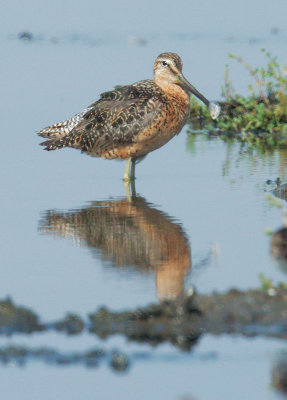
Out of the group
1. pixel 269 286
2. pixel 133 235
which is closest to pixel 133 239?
pixel 133 235

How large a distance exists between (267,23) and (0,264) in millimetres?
23796

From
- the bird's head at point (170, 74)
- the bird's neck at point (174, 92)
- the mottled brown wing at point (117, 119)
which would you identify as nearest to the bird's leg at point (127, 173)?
the mottled brown wing at point (117, 119)

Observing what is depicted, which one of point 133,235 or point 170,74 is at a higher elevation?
point 170,74

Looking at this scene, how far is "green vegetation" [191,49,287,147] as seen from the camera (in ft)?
Answer: 50.8

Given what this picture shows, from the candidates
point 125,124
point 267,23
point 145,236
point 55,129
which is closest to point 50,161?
point 55,129

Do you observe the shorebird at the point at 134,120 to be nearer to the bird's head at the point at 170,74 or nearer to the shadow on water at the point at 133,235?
the bird's head at the point at 170,74

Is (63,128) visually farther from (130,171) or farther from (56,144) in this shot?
(130,171)

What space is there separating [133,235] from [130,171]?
10.3 feet

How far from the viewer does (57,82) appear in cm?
2120

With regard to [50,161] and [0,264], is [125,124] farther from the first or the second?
[0,264]

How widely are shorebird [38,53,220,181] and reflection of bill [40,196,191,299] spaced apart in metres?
1.01

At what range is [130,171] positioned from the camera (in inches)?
535

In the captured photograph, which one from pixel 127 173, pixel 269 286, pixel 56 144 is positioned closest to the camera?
pixel 269 286

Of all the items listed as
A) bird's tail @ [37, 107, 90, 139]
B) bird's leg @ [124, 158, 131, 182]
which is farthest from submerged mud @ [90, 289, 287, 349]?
bird's tail @ [37, 107, 90, 139]
